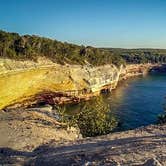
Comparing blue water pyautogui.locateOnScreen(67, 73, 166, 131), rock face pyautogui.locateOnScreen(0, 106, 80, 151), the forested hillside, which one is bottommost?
blue water pyautogui.locateOnScreen(67, 73, 166, 131)

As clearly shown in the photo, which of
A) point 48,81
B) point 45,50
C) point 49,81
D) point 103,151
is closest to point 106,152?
point 103,151

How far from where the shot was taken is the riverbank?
70.9ft

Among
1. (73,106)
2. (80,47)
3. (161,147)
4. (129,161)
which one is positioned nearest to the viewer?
(129,161)

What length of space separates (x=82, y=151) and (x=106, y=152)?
7.68 ft

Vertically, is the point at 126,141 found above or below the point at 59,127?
above

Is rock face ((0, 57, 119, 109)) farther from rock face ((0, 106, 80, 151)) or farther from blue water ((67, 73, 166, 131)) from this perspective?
rock face ((0, 106, 80, 151))

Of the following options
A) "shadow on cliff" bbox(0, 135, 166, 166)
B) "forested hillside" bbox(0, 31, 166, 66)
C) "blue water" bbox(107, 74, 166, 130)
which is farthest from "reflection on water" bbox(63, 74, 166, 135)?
"shadow on cliff" bbox(0, 135, 166, 166)

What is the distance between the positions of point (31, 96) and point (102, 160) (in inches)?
2345

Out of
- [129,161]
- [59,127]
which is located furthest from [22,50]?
[129,161]

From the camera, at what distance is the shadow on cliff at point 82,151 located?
75.6ft

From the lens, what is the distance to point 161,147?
76.8ft

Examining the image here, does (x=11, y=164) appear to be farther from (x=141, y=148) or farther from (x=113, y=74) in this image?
(x=113, y=74)

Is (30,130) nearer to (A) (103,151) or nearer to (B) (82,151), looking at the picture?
(B) (82,151)

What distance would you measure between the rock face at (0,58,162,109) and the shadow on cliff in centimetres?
3849
